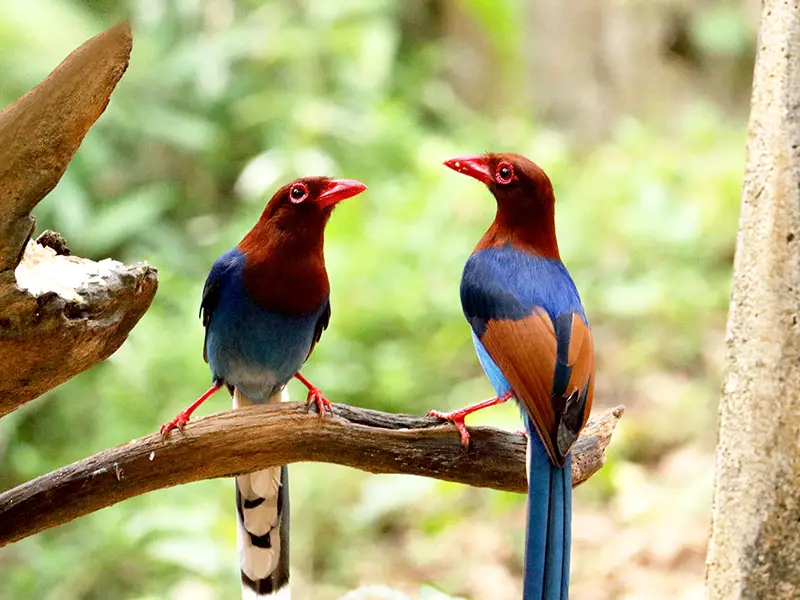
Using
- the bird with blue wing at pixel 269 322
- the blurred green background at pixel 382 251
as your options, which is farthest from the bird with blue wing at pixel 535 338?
the blurred green background at pixel 382 251

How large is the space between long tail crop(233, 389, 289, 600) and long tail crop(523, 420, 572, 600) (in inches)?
28.2

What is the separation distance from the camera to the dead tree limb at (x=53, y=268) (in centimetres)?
159

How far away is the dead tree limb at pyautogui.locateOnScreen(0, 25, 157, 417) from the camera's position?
5.23 ft

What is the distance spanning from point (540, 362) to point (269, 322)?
64 centimetres

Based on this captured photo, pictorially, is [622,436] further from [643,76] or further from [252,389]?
[643,76]

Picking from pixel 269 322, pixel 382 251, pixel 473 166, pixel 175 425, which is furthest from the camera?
pixel 382 251

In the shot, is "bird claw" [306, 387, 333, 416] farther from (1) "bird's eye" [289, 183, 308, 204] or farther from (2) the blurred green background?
(2) the blurred green background

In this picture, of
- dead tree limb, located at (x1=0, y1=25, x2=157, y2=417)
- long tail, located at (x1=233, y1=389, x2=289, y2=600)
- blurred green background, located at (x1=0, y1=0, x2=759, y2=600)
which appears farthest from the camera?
blurred green background, located at (x1=0, y1=0, x2=759, y2=600)

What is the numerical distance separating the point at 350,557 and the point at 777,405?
7.32 ft

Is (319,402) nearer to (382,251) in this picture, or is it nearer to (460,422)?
(460,422)

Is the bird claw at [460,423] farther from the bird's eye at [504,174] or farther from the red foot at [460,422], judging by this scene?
the bird's eye at [504,174]

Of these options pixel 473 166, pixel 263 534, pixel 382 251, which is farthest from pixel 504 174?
pixel 382 251

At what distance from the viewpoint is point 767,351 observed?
83.4 inches

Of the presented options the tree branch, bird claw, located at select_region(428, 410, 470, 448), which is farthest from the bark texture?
bird claw, located at select_region(428, 410, 470, 448)
